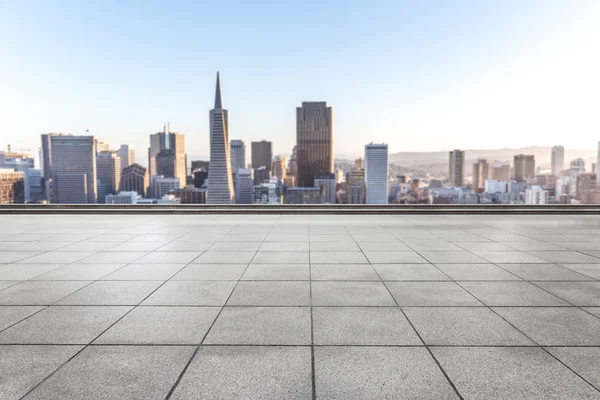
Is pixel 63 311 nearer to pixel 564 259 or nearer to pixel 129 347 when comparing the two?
pixel 129 347

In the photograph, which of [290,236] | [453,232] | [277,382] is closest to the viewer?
[277,382]

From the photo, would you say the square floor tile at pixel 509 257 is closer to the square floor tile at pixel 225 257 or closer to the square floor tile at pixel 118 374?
the square floor tile at pixel 225 257

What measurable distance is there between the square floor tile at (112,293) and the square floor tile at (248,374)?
232 centimetres

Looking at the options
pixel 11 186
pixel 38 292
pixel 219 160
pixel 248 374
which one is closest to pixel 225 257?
pixel 38 292

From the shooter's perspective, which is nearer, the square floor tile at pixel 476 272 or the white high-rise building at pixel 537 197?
the square floor tile at pixel 476 272

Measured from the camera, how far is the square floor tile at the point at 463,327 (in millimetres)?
4422

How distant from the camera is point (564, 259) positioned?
8594mm

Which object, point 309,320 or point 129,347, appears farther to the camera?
Result: point 309,320

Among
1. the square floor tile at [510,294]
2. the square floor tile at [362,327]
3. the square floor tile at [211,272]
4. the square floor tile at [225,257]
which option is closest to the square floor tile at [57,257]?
the square floor tile at [225,257]

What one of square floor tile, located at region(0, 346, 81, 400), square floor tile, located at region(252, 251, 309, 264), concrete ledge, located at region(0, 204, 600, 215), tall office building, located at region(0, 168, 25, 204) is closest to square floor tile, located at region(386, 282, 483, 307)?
square floor tile, located at region(252, 251, 309, 264)

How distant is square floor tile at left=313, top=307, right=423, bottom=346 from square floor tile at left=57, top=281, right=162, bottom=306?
2.93m

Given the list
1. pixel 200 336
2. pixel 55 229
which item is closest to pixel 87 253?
pixel 55 229

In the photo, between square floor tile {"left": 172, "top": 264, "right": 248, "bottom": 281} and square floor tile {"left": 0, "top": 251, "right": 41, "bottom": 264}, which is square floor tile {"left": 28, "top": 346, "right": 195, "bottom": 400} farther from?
square floor tile {"left": 0, "top": 251, "right": 41, "bottom": 264}

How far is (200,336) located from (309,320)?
4.60ft
